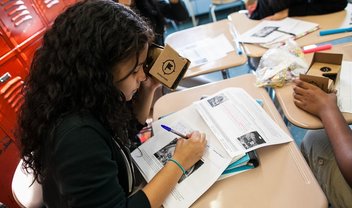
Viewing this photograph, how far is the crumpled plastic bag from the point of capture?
1.06 m

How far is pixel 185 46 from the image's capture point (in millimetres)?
1626

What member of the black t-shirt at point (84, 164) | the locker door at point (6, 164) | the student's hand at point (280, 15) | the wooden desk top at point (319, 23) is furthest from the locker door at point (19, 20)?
the student's hand at point (280, 15)

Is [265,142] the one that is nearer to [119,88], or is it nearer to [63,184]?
[119,88]

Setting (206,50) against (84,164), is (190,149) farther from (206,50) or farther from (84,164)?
(206,50)

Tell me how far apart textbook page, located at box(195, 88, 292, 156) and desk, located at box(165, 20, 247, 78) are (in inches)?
14.2

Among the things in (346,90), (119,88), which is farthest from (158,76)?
(346,90)

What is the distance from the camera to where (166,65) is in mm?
898

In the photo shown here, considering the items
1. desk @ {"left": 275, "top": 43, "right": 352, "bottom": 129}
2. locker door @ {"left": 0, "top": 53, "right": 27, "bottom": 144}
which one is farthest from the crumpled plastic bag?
locker door @ {"left": 0, "top": 53, "right": 27, "bottom": 144}

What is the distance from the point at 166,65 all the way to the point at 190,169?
38cm

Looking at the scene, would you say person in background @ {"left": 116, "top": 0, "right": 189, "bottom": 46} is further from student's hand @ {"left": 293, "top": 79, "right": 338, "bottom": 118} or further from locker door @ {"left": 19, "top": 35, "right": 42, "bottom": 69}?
student's hand @ {"left": 293, "top": 79, "right": 338, "bottom": 118}

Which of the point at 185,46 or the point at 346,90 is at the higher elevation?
the point at 185,46

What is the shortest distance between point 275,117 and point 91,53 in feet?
2.19

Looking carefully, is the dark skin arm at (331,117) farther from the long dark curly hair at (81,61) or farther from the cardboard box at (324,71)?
the long dark curly hair at (81,61)

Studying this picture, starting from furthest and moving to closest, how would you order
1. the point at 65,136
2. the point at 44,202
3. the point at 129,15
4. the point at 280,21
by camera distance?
the point at 280,21 → the point at 44,202 → the point at 129,15 → the point at 65,136
